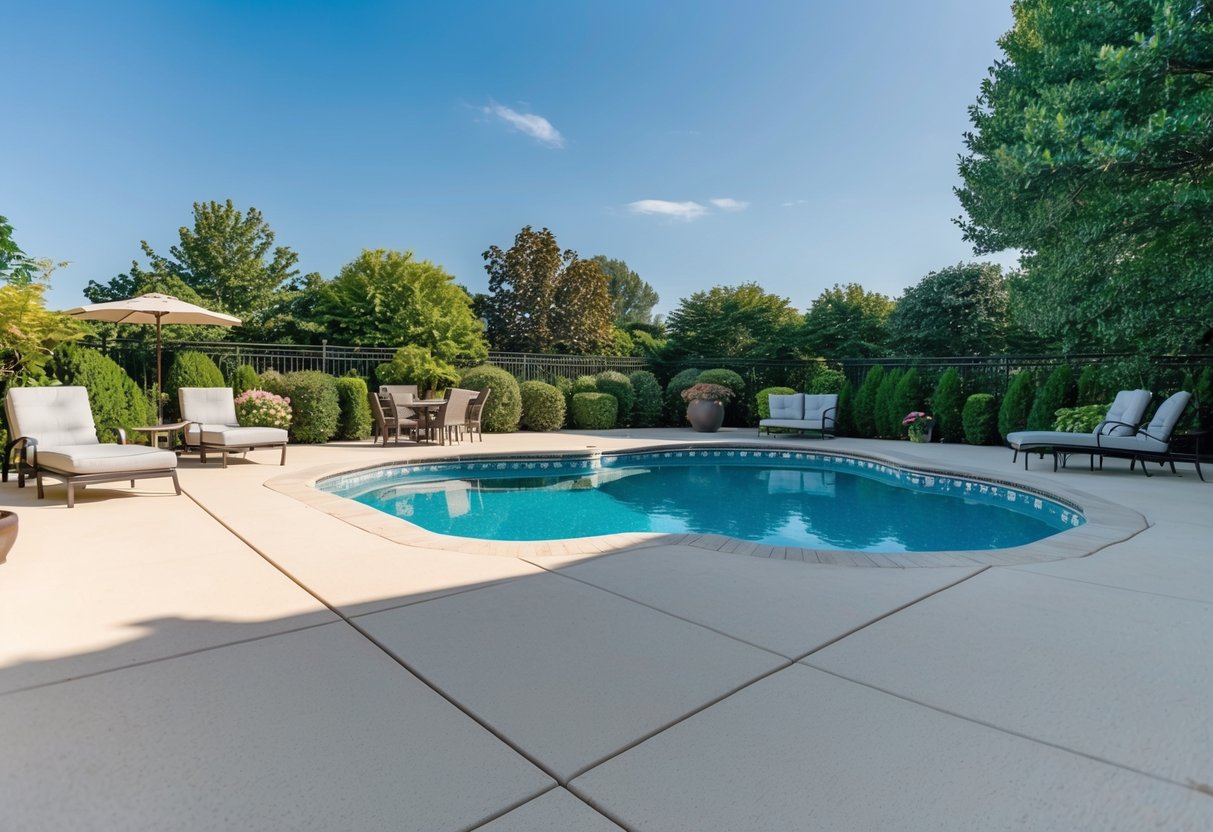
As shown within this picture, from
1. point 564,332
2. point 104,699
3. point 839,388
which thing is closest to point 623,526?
point 104,699

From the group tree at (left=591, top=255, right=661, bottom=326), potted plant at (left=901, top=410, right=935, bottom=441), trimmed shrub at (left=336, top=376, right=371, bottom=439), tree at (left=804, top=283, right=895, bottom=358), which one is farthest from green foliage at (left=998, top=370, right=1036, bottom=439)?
tree at (left=591, top=255, right=661, bottom=326)

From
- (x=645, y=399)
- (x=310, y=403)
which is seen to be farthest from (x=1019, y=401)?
(x=310, y=403)

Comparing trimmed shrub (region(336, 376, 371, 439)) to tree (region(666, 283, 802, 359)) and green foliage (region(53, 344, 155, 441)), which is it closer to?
green foliage (region(53, 344, 155, 441))

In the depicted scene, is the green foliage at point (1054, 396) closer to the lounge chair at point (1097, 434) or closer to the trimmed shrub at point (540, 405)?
the lounge chair at point (1097, 434)

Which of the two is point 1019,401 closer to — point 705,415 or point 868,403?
point 868,403

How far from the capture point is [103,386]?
7402mm

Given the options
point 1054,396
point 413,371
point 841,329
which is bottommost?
point 1054,396

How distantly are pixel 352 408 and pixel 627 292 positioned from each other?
3949cm

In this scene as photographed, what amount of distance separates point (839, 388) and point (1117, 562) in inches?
394

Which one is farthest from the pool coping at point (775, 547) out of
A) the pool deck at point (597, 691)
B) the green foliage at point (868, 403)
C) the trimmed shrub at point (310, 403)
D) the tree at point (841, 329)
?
the tree at point (841, 329)

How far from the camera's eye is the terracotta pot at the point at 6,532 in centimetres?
316

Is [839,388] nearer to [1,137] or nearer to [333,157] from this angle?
[333,157]

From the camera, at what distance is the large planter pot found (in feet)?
44.4

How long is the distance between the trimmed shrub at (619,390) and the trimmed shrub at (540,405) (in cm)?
134
